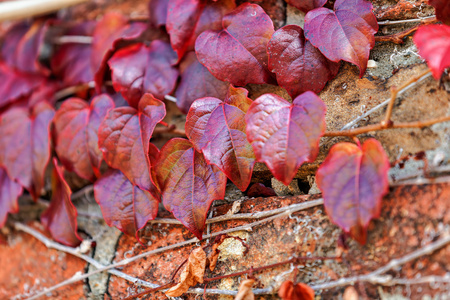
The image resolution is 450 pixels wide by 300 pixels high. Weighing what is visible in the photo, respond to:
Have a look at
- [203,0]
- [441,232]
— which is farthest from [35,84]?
[441,232]

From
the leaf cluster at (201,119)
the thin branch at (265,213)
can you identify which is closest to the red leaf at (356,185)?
the leaf cluster at (201,119)

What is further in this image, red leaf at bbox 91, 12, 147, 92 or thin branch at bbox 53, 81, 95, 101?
thin branch at bbox 53, 81, 95, 101

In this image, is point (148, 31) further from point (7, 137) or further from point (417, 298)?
point (417, 298)

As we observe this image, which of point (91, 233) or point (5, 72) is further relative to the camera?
point (5, 72)

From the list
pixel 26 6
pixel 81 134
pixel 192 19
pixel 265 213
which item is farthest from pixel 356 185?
pixel 26 6

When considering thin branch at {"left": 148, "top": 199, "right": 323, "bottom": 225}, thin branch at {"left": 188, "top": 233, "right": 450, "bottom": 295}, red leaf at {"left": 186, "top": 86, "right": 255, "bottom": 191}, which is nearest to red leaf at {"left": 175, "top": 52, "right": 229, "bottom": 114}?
red leaf at {"left": 186, "top": 86, "right": 255, "bottom": 191}

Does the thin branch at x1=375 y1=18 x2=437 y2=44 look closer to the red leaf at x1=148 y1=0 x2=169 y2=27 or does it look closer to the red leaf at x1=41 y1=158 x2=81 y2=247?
the red leaf at x1=148 y1=0 x2=169 y2=27
